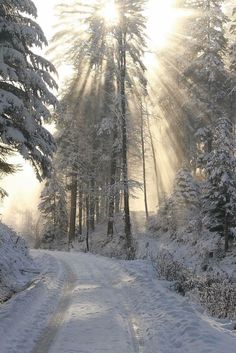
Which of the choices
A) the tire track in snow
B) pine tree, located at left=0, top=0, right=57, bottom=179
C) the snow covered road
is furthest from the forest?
the tire track in snow

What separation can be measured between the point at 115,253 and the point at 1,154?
499 inches

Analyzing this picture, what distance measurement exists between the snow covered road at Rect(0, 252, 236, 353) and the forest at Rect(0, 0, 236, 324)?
172 cm

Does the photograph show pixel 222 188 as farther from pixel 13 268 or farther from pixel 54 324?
pixel 54 324

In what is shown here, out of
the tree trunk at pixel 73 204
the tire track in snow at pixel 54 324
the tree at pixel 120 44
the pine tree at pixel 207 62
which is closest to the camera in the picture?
the tire track in snow at pixel 54 324

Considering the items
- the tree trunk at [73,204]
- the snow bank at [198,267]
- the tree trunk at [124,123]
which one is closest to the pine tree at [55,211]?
the tree trunk at [73,204]

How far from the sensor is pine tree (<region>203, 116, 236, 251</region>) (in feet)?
70.9

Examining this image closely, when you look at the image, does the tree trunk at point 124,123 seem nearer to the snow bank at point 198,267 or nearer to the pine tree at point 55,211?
the snow bank at point 198,267

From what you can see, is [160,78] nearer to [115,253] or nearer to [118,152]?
[118,152]

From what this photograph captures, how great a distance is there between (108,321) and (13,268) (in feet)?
24.3

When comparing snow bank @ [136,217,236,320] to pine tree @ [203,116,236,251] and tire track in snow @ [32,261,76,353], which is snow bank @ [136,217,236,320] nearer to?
pine tree @ [203,116,236,251]

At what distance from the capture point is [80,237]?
129 ft

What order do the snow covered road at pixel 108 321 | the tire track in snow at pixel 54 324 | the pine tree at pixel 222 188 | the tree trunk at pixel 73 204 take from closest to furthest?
the snow covered road at pixel 108 321 → the tire track in snow at pixel 54 324 → the pine tree at pixel 222 188 → the tree trunk at pixel 73 204

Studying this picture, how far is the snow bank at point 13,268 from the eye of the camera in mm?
13344

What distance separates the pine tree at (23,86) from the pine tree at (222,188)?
9.44m
